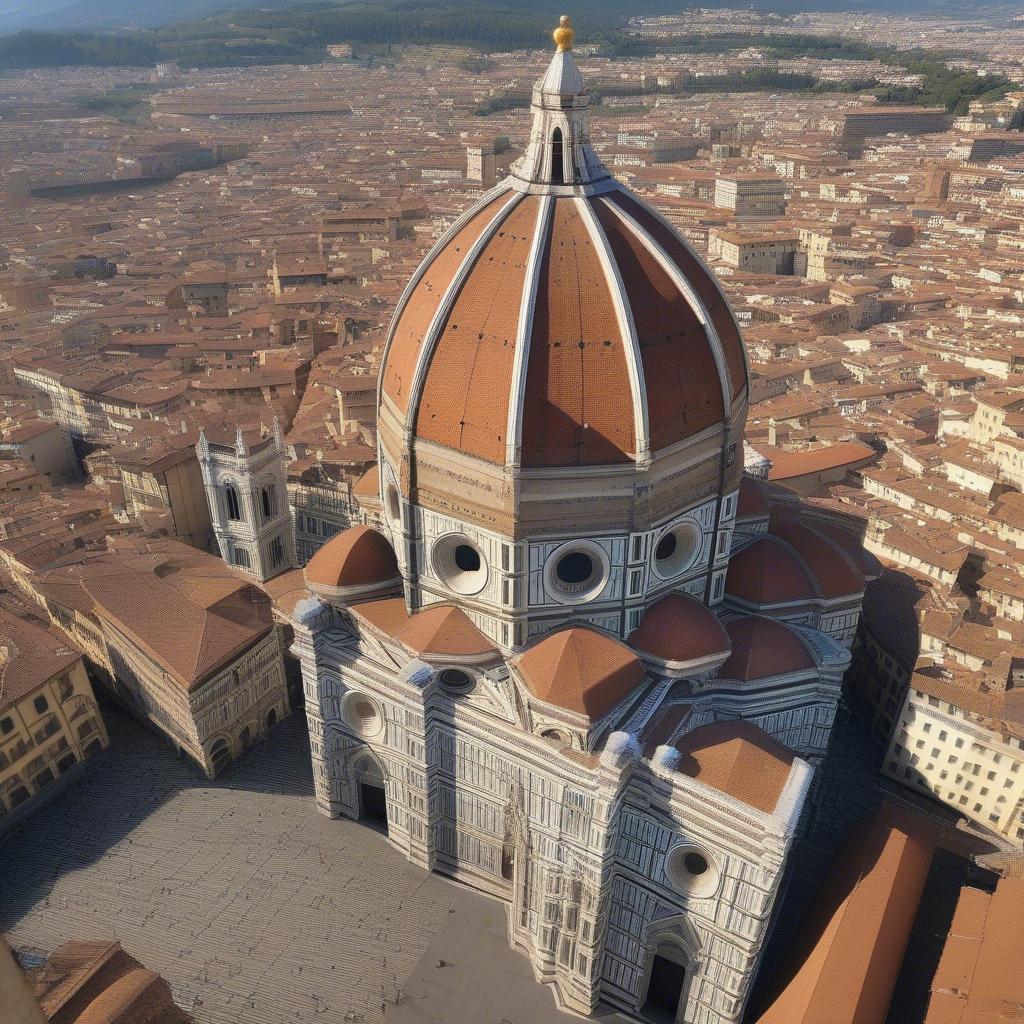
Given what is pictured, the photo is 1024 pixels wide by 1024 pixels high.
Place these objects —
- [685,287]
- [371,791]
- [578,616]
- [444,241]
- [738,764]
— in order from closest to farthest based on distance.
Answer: [738,764] → [685,287] → [578,616] → [444,241] → [371,791]

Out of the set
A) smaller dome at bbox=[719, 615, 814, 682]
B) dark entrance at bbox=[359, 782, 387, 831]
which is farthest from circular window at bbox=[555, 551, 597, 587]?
dark entrance at bbox=[359, 782, 387, 831]

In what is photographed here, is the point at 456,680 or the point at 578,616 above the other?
the point at 578,616

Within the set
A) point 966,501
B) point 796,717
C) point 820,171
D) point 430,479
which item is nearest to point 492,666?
point 430,479

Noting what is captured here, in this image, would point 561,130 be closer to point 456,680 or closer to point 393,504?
point 393,504

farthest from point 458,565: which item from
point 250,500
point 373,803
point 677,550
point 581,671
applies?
point 250,500

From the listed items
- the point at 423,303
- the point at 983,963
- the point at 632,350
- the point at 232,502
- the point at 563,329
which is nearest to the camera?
the point at 983,963

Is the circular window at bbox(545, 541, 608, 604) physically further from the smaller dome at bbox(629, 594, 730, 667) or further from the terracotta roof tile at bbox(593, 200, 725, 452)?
the terracotta roof tile at bbox(593, 200, 725, 452)
